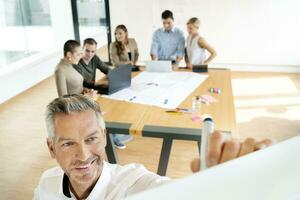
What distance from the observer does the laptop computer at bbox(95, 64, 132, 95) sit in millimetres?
2902

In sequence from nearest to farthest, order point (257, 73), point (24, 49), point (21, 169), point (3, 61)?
point (21, 169)
point (3, 61)
point (24, 49)
point (257, 73)

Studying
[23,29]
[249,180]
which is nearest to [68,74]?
[249,180]

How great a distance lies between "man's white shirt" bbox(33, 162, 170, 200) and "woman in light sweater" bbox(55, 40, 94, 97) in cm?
156

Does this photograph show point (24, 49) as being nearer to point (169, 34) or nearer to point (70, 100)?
point (169, 34)

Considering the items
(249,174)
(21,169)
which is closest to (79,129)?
(249,174)

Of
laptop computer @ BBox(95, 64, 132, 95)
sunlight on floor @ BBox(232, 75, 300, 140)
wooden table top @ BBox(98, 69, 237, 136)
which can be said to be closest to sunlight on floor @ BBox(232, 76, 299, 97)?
sunlight on floor @ BBox(232, 75, 300, 140)

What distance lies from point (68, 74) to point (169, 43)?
181cm

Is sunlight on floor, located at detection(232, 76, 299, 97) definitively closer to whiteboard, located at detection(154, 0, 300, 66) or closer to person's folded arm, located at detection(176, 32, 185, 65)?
whiteboard, located at detection(154, 0, 300, 66)

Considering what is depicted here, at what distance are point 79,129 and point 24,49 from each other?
5.12 meters

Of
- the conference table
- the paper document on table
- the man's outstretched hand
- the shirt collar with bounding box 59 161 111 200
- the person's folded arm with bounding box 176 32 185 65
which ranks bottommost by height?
the conference table

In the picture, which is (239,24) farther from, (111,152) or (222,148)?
(222,148)

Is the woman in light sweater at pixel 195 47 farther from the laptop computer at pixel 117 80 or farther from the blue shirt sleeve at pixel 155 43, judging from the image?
the laptop computer at pixel 117 80

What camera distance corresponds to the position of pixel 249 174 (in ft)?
1.07

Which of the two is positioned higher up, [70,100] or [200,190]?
[200,190]
